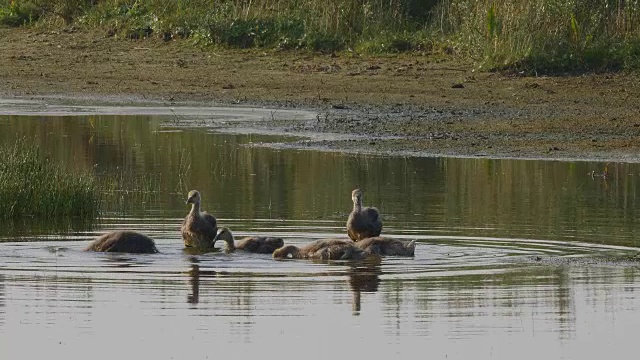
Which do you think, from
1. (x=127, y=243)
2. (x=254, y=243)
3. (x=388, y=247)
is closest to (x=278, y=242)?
(x=254, y=243)

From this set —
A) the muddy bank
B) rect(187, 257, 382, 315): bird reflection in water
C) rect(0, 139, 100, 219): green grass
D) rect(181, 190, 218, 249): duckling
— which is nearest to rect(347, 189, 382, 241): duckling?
rect(187, 257, 382, 315): bird reflection in water

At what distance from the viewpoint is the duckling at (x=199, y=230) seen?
13.2m

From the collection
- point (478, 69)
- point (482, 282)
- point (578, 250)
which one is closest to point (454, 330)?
point (482, 282)

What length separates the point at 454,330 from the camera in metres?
9.49

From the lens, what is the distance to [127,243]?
41.5ft

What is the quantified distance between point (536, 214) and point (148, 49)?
14554mm

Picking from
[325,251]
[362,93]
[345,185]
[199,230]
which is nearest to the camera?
[325,251]

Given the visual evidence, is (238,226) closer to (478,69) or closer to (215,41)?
(478,69)

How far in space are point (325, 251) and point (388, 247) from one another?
48 cm

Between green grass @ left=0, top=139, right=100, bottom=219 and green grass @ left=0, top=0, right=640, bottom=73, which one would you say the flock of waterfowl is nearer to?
green grass @ left=0, top=139, right=100, bottom=219

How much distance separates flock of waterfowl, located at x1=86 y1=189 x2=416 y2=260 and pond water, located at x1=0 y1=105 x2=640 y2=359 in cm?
14

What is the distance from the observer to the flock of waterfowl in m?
12.4

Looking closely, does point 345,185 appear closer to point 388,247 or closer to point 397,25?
point 388,247

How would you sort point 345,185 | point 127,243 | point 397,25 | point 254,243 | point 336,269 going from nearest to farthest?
point 336,269 → point 127,243 → point 254,243 → point 345,185 → point 397,25
